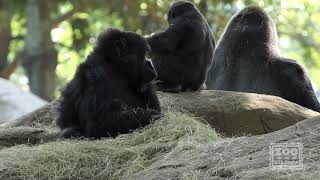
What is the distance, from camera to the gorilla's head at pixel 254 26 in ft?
30.0

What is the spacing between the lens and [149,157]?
5.45m

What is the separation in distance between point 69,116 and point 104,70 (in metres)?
0.54

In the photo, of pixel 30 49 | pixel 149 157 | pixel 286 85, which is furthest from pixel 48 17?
pixel 149 157

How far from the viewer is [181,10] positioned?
8.23 meters

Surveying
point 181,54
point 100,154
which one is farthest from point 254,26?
point 100,154

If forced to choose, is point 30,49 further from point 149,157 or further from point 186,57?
point 149,157

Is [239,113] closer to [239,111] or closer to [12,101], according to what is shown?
[239,111]

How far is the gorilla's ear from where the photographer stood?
6.44 metres

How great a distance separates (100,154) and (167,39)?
2.64 m

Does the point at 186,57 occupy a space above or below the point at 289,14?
above

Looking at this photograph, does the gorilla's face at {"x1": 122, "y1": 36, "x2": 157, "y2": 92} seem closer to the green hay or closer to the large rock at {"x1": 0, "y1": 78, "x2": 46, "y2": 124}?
the green hay
